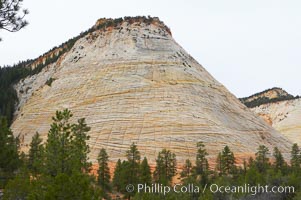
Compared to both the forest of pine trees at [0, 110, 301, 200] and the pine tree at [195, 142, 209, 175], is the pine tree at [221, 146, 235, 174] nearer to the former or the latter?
the forest of pine trees at [0, 110, 301, 200]

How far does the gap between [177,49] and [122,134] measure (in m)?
25.7

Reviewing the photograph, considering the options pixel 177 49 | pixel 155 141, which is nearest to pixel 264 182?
pixel 155 141

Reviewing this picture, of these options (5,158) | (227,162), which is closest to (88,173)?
(227,162)

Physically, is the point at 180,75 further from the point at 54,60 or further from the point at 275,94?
the point at 275,94

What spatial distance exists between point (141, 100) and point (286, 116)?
48.5 m

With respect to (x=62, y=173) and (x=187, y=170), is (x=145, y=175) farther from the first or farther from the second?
(x=62, y=173)

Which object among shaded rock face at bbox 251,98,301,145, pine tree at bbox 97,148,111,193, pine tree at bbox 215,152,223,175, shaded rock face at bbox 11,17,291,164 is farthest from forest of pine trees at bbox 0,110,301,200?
shaded rock face at bbox 251,98,301,145

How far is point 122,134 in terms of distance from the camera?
52844 mm

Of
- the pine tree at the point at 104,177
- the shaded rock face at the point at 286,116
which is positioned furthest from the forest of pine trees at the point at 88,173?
the shaded rock face at the point at 286,116

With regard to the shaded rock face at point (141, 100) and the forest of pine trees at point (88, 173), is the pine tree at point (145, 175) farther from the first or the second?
the shaded rock face at point (141, 100)

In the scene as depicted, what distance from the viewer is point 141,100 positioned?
59219 millimetres

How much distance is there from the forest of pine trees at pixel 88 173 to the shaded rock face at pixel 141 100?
191 inches

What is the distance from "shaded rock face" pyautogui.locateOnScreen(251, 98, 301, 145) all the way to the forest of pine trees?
33.4m

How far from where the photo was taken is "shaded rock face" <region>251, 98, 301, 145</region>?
88188 millimetres
